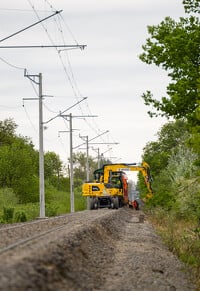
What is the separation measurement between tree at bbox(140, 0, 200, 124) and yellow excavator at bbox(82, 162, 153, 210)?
2965cm

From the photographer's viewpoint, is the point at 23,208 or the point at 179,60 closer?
the point at 179,60

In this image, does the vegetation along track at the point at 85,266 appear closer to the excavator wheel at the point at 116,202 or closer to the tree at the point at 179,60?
the tree at the point at 179,60

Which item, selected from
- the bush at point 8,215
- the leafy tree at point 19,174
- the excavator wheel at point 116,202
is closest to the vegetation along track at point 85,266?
the bush at point 8,215

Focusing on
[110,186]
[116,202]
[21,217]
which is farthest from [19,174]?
[21,217]

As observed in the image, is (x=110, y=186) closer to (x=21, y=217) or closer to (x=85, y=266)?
(x=21, y=217)

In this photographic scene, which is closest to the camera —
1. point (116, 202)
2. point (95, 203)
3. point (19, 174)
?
point (116, 202)

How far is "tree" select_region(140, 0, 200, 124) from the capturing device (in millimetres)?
20938

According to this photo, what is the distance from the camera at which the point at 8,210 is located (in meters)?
39.7

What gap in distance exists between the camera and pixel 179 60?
2169 centimetres

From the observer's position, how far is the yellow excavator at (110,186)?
52.4 m

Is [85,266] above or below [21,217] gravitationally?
below

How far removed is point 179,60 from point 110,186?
31657 millimetres

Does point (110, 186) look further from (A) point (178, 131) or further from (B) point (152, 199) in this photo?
(A) point (178, 131)

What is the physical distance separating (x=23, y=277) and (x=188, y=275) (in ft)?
22.9
